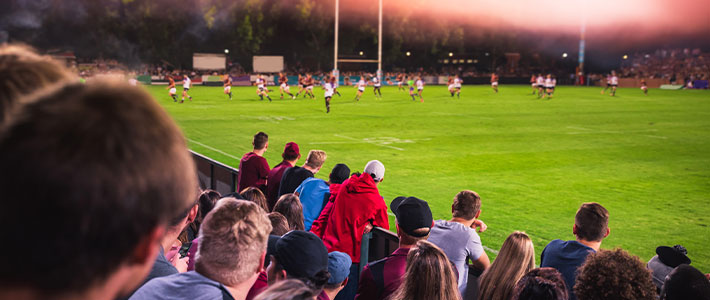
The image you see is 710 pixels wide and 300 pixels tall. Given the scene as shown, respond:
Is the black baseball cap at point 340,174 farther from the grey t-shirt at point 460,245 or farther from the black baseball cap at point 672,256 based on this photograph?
the black baseball cap at point 672,256

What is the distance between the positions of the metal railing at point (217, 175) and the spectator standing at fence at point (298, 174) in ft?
6.66

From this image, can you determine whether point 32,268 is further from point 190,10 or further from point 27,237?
point 190,10

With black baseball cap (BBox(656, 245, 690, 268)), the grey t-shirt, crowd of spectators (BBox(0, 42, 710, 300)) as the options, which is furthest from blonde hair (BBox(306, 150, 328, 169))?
black baseball cap (BBox(656, 245, 690, 268))

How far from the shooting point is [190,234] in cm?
641

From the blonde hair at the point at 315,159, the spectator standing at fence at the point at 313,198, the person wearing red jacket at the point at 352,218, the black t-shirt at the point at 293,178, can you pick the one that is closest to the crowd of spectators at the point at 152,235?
the person wearing red jacket at the point at 352,218

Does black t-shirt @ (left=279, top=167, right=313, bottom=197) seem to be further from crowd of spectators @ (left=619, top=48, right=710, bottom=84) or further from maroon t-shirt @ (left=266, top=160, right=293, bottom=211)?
crowd of spectators @ (left=619, top=48, right=710, bottom=84)

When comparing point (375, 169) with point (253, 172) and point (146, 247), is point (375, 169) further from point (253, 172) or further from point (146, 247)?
point (146, 247)

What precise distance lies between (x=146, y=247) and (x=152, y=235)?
0.10ft

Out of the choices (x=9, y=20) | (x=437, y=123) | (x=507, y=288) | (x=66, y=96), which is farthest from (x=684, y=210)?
(x=9, y=20)

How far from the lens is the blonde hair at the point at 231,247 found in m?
2.51

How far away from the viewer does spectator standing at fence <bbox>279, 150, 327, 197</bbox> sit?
7.41m

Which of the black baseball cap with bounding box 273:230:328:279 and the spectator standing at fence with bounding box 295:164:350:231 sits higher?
the black baseball cap with bounding box 273:230:328:279

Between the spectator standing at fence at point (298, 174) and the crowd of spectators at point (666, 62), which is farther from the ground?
the crowd of spectators at point (666, 62)

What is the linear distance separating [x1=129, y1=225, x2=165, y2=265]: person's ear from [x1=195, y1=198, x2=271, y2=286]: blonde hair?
141 centimetres
